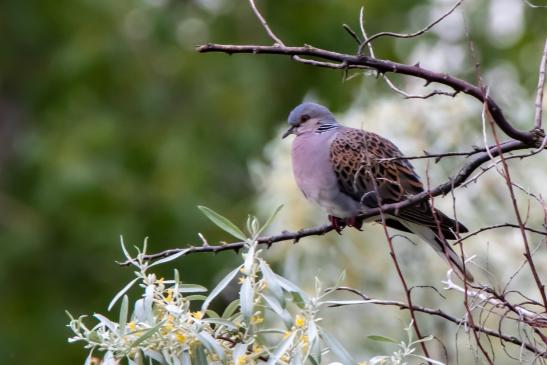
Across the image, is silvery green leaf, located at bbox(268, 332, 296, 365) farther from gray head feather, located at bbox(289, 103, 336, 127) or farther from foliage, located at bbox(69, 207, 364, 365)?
gray head feather, located at bbox(289, 103, 336, 127)

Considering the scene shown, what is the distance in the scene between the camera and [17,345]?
35.3 ft

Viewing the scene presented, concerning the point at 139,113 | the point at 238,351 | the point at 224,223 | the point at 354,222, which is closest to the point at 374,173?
the point at 354,222

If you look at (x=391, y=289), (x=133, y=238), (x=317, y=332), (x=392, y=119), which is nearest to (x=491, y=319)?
(x=391, y=289)

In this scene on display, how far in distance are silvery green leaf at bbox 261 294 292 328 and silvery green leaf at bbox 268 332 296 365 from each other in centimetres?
3

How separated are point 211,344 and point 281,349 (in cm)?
16

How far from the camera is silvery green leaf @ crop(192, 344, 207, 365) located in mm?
2785

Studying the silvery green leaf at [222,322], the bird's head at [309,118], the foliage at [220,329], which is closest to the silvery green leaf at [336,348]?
the foliage at [220,329]

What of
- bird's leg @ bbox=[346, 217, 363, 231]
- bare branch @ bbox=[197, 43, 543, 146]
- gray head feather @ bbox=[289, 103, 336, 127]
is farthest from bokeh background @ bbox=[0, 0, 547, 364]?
bare branch @ bbox=[197, 43, 543, 146]

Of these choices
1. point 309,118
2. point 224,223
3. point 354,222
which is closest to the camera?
point 224,223

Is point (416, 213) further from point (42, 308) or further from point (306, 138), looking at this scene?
point (42, 308)

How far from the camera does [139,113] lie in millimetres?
11836

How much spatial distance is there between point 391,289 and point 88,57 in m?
5.51

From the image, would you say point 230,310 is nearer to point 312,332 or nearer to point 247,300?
point 247,300

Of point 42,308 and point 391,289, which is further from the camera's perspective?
point 42,308
